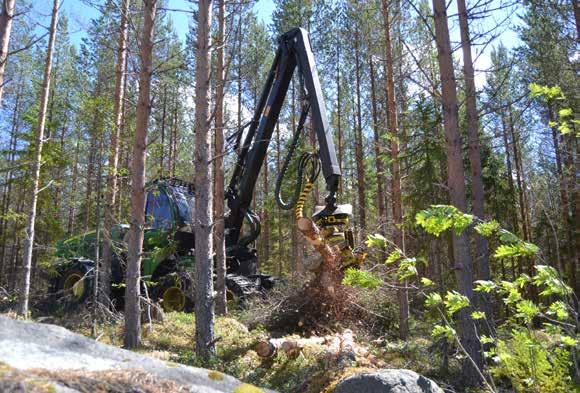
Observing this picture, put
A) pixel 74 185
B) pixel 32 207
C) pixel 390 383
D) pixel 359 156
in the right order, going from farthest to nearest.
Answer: pixel 74 185 → pixel 359 156 → pixel 32 207 → pixel 390 383

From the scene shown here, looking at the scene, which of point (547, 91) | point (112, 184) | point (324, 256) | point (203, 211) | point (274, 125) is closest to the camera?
point (547, 91)

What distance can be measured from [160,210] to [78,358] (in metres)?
9.78

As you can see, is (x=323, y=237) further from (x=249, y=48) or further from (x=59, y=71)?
(x=59, y=71)

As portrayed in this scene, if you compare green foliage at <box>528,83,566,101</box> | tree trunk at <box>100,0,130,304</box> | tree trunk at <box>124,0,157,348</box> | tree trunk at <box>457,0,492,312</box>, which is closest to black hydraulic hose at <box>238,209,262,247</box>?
tree trunk at <box>100,0,130,304</box>

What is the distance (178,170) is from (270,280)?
14.5 m

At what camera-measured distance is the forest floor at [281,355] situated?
6488 mm

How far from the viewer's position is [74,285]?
411 inches

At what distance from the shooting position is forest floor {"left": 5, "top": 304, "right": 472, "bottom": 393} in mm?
6488

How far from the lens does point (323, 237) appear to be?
8.41 metres

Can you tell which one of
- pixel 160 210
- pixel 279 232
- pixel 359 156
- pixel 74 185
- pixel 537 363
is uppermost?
pixel 359 156

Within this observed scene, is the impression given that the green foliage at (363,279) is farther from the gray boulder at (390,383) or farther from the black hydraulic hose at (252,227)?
the black hydraulic hose at (252,227)

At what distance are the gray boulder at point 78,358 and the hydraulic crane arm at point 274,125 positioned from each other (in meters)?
5.62

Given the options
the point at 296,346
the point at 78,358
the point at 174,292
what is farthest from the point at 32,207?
the point at 78,358

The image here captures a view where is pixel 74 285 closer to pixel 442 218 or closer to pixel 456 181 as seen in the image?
pixel 456 181
